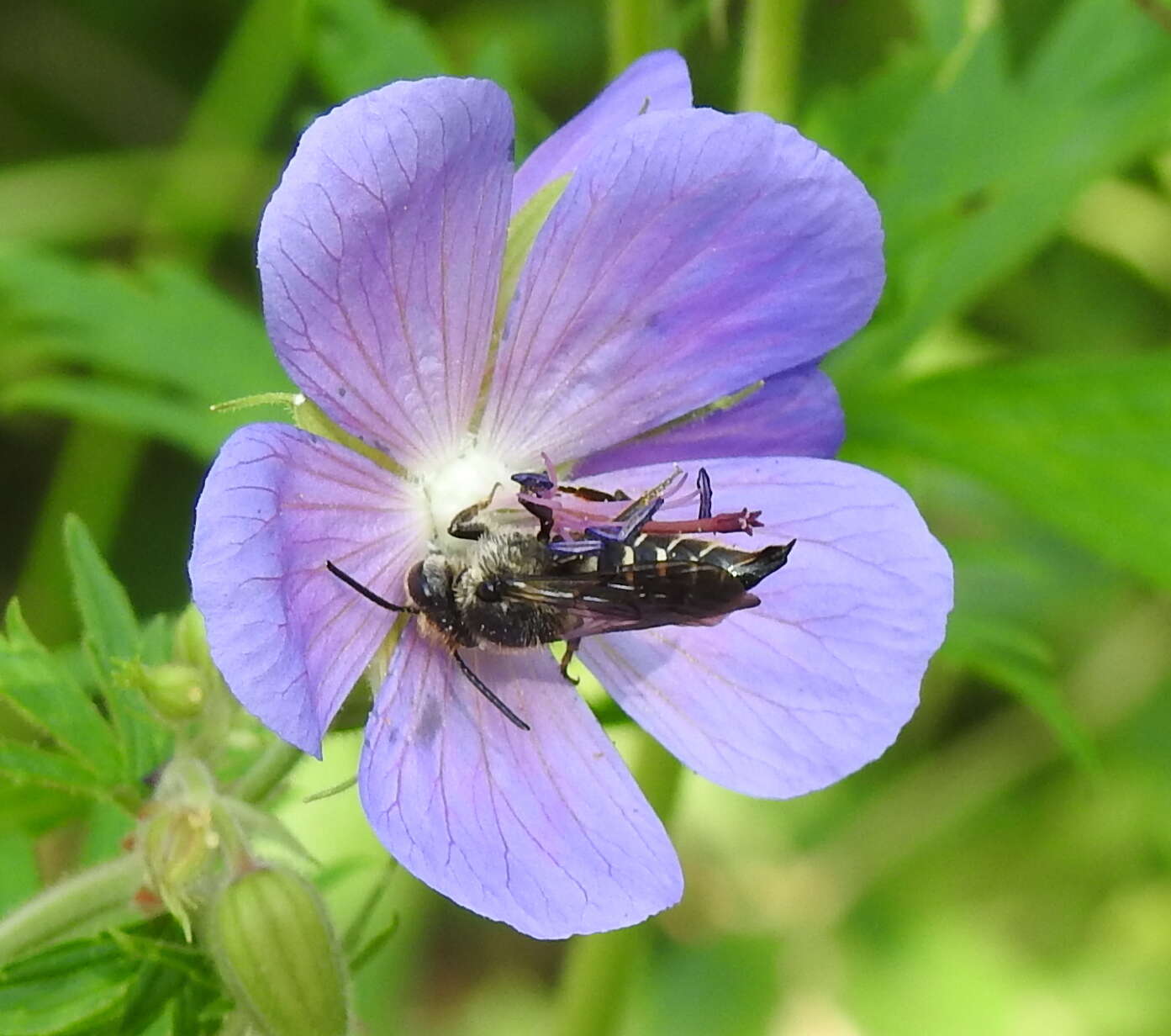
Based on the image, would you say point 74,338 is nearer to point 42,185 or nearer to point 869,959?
point 42,185

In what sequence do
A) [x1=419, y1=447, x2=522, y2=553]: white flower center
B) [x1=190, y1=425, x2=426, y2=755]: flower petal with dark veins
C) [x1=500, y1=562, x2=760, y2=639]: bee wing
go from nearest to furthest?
1. [x1=190, y1=425, x2=426, y2=755]: flower petal with dark veins
2. [x1=500, y1=562, x2=760, y2=639]: bee wing
3. [x1=419, y1=447, x2=522, y2=553]: white flower center

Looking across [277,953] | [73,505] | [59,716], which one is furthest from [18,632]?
[73,505]

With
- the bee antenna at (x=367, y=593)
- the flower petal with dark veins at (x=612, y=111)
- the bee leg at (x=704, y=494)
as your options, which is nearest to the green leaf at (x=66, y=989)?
the bee antenna at (x=367, y=593)

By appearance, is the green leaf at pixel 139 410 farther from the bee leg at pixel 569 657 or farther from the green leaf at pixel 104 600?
the bee leg at pixel 569 657

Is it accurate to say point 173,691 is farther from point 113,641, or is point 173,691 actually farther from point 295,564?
point 113,641

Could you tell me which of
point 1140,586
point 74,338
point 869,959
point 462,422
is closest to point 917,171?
point 462,422

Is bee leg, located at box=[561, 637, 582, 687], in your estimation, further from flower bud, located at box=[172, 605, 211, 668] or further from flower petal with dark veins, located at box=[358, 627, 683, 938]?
flower bud, located at box=[172, 605, 211, 668]

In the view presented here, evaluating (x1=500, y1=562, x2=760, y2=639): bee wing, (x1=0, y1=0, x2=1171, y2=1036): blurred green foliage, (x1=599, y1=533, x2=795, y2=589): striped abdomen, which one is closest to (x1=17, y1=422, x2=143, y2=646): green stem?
(x1=0, y1=0, x2=1171, y2=1036): blurred green foliage
